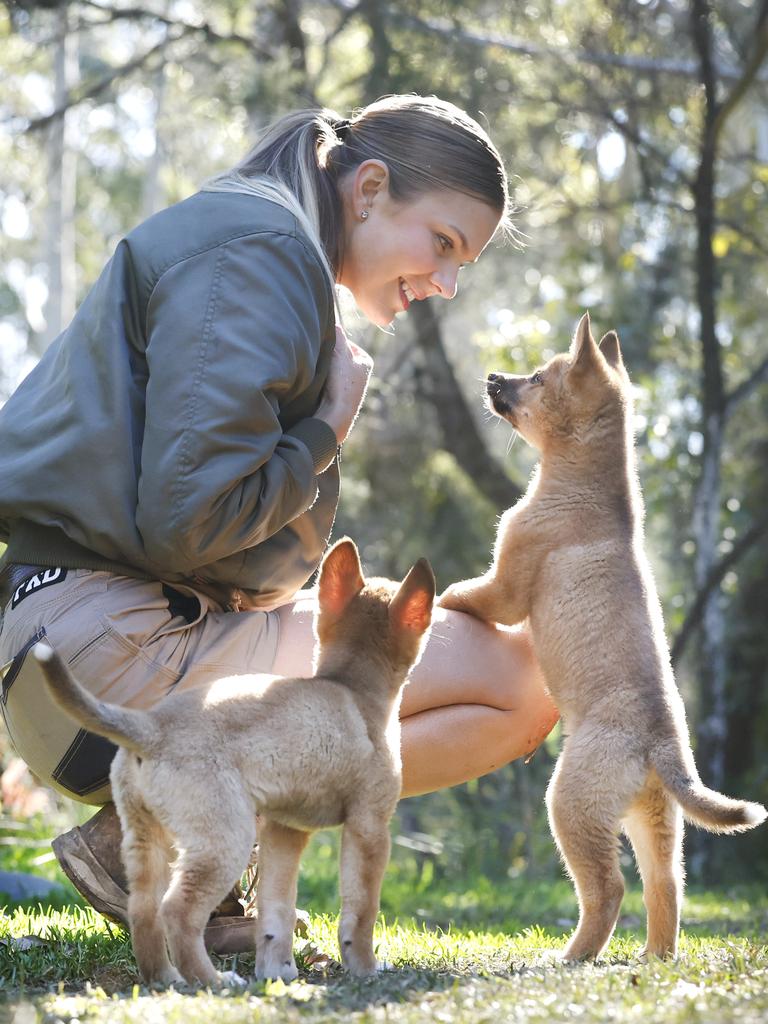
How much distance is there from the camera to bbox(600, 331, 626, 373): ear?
17.0 ft

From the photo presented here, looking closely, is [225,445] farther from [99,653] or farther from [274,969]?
[274,969]

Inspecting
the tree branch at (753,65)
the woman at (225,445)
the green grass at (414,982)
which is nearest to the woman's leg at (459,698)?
the woman at (225,445)

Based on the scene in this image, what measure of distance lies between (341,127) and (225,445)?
1600 millimetres

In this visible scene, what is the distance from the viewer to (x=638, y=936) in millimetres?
5137

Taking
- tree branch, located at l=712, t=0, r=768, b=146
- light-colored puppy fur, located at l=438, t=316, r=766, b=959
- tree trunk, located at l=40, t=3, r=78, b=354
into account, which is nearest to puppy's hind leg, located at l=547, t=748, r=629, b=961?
light-colored puppy fur, located at l=438, t=316, r=766, b=959

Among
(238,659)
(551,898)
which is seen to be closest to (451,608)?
(238,659)

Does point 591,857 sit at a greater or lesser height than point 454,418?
lesser

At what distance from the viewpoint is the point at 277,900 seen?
132 inches

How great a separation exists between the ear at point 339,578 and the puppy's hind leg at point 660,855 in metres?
1.08

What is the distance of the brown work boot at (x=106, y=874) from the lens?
379 centimetres

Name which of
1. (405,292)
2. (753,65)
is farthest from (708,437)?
(405,292)

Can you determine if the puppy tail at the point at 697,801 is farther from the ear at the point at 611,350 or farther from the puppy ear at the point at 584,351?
the ear at the point at 611,350

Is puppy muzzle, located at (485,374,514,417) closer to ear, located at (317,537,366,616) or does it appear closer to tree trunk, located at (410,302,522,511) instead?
ear, located at (317,537,366,616)

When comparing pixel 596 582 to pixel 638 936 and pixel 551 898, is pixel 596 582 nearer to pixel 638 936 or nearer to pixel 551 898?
pixel 638 936
